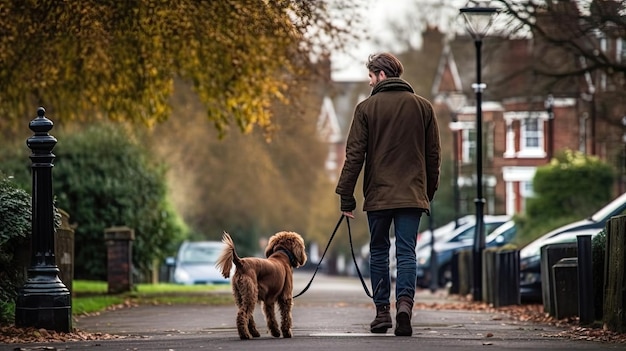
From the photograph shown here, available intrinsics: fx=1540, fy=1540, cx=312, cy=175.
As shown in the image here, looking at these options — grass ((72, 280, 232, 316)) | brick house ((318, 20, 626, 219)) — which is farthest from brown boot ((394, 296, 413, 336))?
brick house ((318, 20, 626, 219))

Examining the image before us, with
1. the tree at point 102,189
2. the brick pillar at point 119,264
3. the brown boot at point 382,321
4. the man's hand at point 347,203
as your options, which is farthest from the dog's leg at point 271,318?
the tree at point 102,189

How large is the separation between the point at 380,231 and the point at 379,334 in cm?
85

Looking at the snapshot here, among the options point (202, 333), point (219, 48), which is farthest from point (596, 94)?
point (202, 333)

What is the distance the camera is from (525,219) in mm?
39188

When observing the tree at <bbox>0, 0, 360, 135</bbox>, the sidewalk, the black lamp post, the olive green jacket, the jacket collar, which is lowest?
the sidewalk

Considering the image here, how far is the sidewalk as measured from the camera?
11.3m

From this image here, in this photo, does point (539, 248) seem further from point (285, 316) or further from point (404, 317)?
point (404, 317)

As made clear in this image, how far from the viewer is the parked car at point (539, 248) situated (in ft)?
73.1

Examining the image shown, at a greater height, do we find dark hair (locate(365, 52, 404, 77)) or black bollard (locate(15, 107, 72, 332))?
dark hair (locate(365, 52, 404, 77))

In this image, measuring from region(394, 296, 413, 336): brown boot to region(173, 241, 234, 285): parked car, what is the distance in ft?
85.2

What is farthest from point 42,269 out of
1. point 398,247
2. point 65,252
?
point 65,252

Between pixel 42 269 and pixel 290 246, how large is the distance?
7.12 feet

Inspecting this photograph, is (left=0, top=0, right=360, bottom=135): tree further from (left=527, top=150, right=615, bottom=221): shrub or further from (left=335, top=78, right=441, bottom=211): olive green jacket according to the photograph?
(left=527, top=150, right=615, bottom=221): shrub

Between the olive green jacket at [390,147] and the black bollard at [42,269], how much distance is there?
8.73 feet
